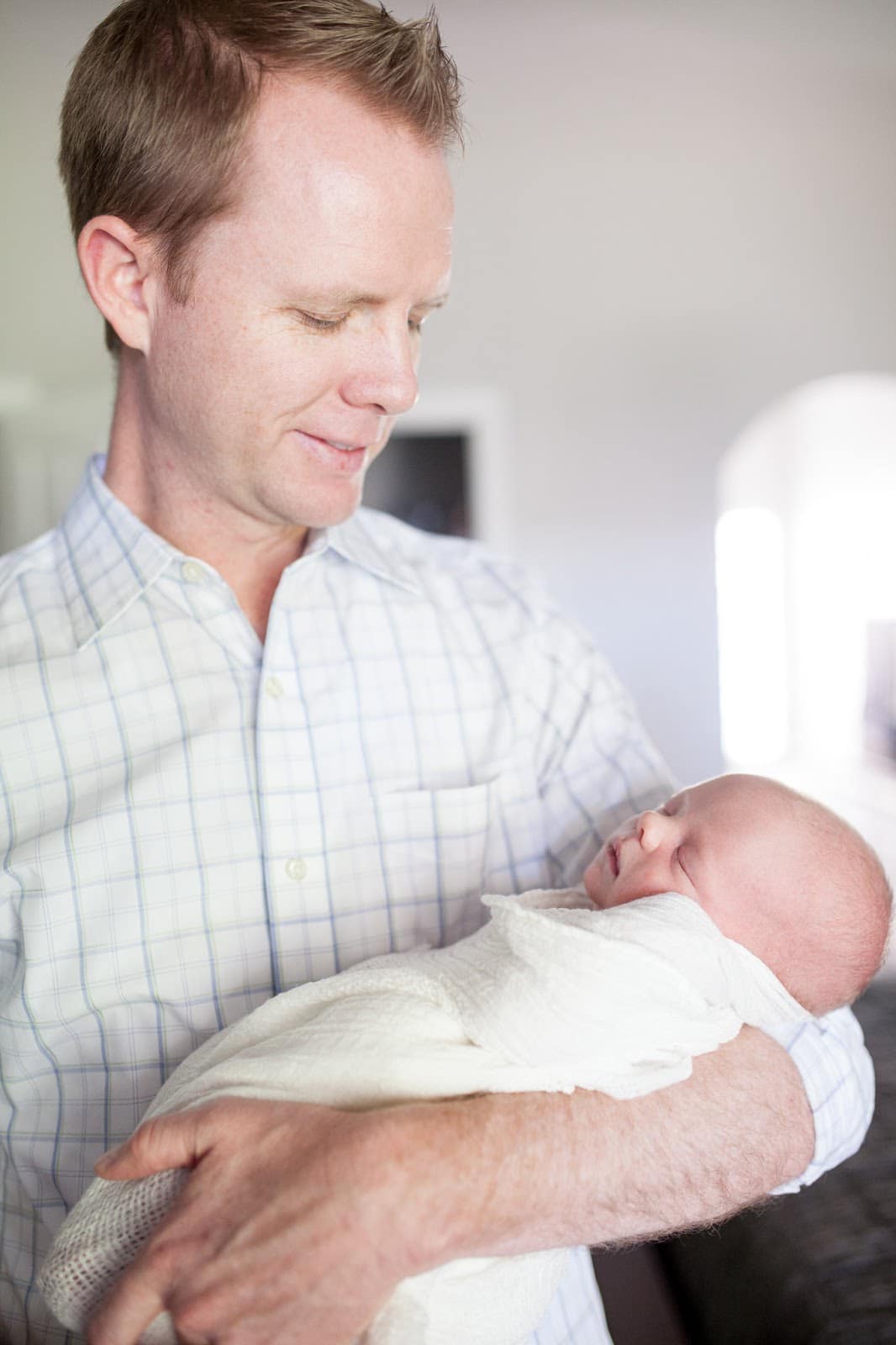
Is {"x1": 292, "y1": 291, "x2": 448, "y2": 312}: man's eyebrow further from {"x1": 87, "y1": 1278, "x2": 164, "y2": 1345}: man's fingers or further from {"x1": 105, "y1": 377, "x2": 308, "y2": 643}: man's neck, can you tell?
{"x1": 87, "y1": 1278, "x2": 164, "y2": 1345}: man's fingers

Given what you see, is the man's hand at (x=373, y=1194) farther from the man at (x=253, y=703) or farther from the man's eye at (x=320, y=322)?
the man's eye at (x=320, y=322)

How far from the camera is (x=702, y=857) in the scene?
0.96 metres

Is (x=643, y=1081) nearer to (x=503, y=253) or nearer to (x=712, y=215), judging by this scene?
(x=503, y=253)

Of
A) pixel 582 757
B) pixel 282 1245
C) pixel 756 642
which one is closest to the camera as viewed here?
pixel 282 1245

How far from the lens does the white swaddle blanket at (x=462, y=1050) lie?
74 centimetres

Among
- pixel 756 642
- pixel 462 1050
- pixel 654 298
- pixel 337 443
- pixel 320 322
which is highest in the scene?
pixel 654 298

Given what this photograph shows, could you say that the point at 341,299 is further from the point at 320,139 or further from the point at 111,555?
the point at 111,555

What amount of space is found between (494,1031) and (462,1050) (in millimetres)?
28

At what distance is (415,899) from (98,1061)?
1.08 ft

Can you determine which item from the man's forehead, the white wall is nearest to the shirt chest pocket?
the man's forehead

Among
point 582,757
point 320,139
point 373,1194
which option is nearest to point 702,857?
point 582,757

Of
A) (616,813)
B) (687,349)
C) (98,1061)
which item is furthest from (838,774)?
(98,1061)

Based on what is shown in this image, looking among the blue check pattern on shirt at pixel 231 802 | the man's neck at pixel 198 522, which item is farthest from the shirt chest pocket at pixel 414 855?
the man's neck at pixel 198 522

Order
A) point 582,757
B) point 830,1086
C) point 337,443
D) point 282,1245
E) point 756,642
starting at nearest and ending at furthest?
point 282,1245 → point 830,1086 → point 337,443 → point 582,757 → point 756,642
